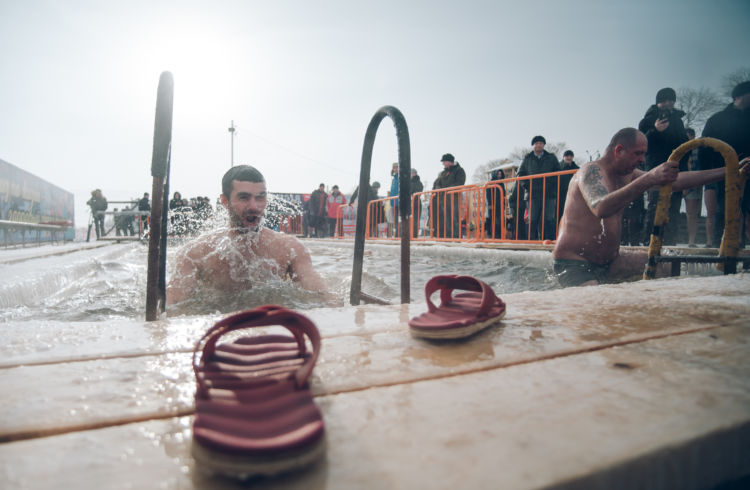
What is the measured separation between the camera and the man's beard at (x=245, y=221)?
11.6 feet

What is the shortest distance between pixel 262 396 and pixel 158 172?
1.14m

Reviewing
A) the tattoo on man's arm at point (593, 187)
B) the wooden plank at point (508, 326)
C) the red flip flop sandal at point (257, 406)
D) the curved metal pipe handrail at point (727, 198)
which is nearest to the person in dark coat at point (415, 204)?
the tattoo on man's arm at point (593, 187)

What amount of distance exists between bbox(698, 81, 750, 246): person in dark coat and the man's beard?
569cm

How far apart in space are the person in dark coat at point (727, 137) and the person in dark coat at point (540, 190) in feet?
7.39

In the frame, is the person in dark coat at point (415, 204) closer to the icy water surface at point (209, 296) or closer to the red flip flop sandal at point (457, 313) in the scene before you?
the icy water surface at point (209, 296)

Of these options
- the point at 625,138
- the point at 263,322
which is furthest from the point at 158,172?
the point at 625,138

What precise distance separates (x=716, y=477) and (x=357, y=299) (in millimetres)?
1594

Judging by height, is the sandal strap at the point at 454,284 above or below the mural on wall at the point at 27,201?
below

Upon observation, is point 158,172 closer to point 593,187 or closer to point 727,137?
point 593,187

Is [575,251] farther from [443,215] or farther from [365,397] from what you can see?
[443,215]

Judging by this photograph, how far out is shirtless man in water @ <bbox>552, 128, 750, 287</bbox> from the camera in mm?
3303

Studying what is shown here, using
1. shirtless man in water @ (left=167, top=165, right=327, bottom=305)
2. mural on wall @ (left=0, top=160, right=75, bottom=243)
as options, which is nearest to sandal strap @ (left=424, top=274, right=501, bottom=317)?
shirtless man in water @ (left=167, top=165, right=327, bottom=305)

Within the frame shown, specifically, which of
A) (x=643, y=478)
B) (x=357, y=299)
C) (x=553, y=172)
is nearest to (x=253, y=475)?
(x=643, y=478)

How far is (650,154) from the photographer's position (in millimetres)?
5730
